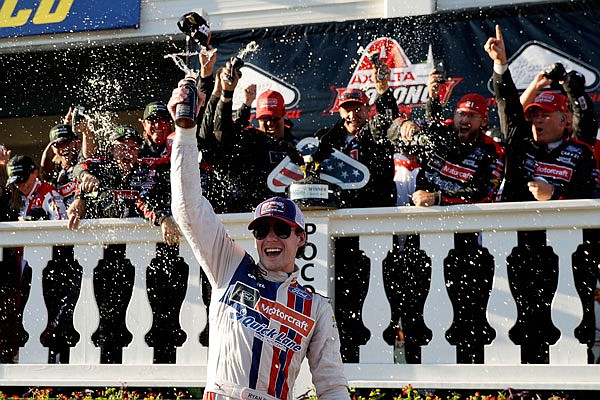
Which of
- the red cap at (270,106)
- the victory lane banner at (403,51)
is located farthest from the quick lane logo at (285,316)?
the victory lane banner at (403,51)

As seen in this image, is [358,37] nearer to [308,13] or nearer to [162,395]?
[308,13]

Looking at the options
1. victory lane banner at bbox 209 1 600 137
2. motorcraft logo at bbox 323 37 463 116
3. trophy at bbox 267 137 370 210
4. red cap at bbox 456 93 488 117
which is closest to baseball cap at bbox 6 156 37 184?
trophy at bbox 267 137 370 210

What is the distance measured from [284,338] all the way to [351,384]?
5.57 ft

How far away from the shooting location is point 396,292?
636 centimetres

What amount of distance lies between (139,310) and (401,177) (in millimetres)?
2156

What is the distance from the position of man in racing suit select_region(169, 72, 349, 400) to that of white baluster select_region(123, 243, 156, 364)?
7.12 feet

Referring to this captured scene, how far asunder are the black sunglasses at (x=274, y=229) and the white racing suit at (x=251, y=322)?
17 centimetres

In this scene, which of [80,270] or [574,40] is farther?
[574,40]

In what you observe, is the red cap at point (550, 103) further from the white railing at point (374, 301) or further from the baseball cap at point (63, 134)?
the baseball cap at point (63, 134)

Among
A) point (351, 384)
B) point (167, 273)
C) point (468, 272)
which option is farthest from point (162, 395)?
point (468, 272)

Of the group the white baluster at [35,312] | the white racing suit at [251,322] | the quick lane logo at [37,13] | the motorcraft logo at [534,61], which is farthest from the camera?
the quick lane logo at [37,13]

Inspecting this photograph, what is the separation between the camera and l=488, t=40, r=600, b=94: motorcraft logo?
8.87m

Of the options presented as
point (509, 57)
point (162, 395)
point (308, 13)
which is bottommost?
point (162, 395)

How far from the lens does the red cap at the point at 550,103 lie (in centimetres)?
652
